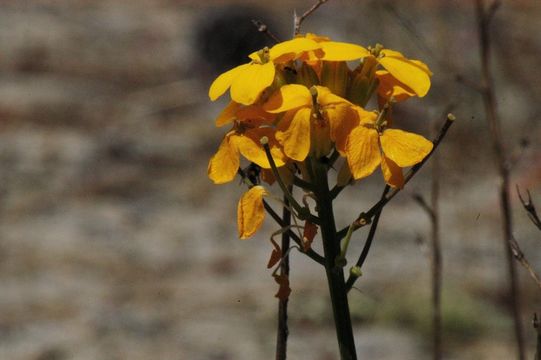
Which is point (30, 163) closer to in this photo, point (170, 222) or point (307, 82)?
point (170, 222)

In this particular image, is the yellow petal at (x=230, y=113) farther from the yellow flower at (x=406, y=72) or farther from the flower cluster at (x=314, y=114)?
the yellow flower at (x=406, y=72)

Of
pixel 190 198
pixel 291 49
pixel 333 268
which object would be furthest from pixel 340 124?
pixel 190 198

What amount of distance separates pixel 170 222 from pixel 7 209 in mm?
1145

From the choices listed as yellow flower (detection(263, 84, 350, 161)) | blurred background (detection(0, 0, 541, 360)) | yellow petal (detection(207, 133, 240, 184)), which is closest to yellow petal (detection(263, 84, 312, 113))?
yellow flower (detection(263, 84, 350, 161))

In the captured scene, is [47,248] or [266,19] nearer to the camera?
[47,248]

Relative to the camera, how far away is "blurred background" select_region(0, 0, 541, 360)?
4957 millimetres

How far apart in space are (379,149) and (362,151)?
34 millimetres

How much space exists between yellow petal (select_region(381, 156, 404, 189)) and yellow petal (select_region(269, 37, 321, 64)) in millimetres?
228

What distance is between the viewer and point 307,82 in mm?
1768

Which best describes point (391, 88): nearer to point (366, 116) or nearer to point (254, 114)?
point (366, 116)

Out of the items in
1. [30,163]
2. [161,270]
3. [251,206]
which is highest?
[30,163]

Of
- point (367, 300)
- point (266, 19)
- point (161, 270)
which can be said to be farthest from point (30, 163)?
point (367, 300)

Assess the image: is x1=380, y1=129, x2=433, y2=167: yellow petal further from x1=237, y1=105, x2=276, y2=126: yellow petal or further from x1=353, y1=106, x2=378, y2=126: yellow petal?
x1=237, y1=105, x2=276, y2=126: yellow petal

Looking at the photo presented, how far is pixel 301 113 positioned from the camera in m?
1.65
